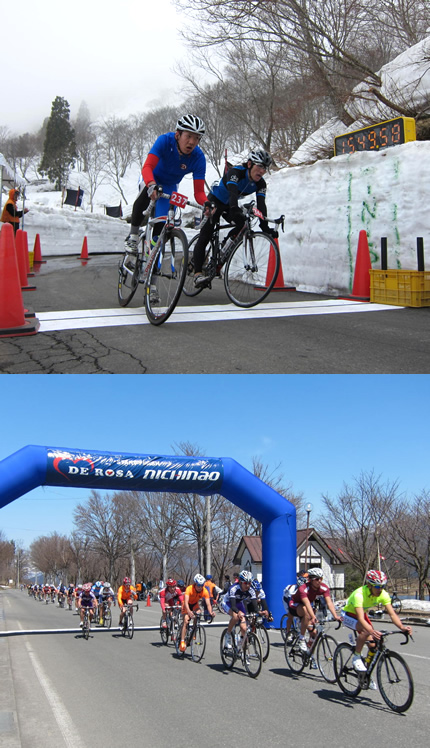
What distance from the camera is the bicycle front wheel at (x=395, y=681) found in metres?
6.11

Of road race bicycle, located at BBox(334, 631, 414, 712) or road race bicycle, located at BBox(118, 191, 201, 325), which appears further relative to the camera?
road race bicycle, located at BBox(118, 191, 201, 325)

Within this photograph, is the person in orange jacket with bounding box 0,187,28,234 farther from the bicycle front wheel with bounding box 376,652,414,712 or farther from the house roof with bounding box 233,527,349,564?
the house roof with bounding box 233,527,349,564

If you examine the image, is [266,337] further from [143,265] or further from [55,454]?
[55,454]

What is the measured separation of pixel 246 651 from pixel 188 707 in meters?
2.37

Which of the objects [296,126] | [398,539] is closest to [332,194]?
[296,126]

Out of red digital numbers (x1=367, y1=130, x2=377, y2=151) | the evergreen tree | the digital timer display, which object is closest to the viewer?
the digital timer display

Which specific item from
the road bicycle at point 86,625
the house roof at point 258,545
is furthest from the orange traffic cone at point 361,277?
the house roof at point 258,545

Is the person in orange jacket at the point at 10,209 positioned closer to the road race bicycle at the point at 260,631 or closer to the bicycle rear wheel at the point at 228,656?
the bicycle rear wheel at the point at 228,656

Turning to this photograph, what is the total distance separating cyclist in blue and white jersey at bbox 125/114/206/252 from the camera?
903 cm

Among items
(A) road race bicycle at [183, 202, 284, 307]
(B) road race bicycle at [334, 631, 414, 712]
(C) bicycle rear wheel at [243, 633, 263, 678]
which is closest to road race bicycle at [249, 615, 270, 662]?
(C) bicycle rear wheel at [243, 633, 263, 678]

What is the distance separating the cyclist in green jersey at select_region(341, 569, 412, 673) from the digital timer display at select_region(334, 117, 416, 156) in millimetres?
10287

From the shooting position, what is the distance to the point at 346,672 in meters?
7.05

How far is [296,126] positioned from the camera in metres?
32.1

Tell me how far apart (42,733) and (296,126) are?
3089 cm
